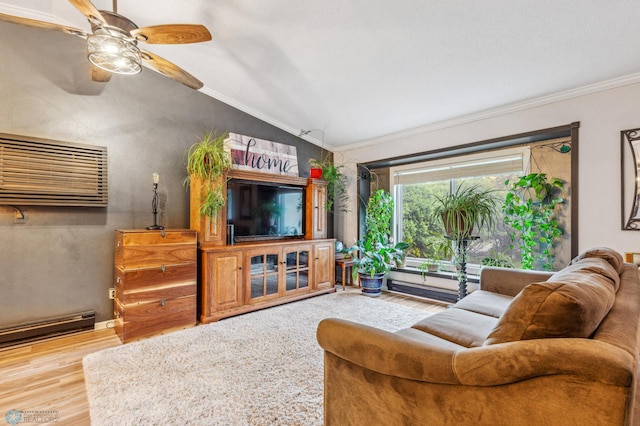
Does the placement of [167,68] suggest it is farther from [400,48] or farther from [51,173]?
[400,48]

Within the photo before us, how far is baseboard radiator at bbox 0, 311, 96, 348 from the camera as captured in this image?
8.43ft

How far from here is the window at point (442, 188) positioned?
11.3 feet

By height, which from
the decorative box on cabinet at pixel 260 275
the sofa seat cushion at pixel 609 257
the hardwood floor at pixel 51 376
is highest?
the sofa seat cushion at pixel 609 257

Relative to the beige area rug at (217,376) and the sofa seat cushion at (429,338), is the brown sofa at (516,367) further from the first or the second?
the beige area rug at (217,376)

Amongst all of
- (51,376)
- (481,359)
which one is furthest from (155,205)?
(481,359)

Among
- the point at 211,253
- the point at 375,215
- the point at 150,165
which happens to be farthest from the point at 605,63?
the point at 150,165

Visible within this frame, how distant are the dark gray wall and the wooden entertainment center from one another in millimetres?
545

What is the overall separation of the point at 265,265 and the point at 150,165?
5.65 ft

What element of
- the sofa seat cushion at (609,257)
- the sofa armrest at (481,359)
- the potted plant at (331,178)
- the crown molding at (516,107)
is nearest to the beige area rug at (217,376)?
the sofa armrest at (481,359)

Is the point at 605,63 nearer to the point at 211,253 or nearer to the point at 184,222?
the point at 211,253

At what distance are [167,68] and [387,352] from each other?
247 centimetres

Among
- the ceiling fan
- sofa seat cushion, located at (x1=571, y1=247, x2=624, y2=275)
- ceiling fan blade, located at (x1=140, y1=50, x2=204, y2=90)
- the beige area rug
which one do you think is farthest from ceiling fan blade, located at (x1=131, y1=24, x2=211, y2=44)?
sofa seat cushion, located at (x1=571, y1=247, x2=624, y2=275)

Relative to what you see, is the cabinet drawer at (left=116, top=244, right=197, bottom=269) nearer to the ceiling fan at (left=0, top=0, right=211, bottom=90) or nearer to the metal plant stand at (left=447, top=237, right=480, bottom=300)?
the ceiling fan at (left=0, top=0, right=211, bottom=90)

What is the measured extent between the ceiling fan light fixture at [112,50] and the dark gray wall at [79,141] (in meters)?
1.14
